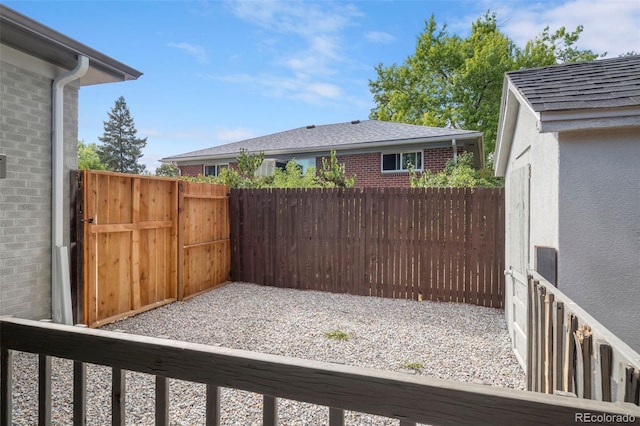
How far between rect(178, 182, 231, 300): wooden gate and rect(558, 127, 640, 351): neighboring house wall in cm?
557

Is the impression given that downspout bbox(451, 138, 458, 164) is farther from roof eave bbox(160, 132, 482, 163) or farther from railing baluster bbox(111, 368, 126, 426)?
railing baluster bbox(111, 368, 126, 426)

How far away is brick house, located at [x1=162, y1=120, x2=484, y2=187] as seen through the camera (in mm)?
12898

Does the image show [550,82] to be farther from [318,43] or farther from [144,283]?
[318,43]

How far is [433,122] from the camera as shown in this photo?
904 inches

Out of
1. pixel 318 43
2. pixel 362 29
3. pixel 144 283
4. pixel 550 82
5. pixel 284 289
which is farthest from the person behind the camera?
pixel 362 29

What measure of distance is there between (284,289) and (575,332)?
20.6ft

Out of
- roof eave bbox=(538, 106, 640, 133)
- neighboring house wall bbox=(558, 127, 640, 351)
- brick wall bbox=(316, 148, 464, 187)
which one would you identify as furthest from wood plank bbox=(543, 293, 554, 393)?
brick wall bbox=(316, 148, 464, 187)

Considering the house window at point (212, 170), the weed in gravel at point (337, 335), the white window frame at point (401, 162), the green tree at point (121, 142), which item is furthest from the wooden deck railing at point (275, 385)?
the green tree at point (121, 142)

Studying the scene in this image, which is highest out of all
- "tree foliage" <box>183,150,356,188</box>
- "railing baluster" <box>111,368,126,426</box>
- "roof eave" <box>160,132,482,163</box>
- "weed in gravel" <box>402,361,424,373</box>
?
"roof eave" <box>160,132,482,163</box>

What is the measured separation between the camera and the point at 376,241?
7.07 m

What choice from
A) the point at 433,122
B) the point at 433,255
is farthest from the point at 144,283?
the point at 433,122

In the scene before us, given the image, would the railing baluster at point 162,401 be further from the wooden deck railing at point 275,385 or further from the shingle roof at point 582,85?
the shingle roof at point 582,85

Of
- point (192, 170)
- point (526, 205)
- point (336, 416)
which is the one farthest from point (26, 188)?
point (192, 170)

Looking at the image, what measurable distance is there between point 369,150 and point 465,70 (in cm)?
1256
